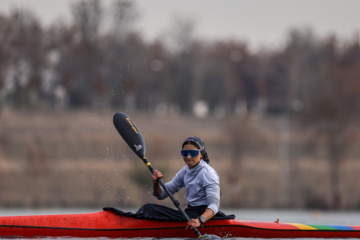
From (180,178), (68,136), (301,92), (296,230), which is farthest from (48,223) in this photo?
(301,92)

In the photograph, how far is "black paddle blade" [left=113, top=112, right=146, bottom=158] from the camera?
1470 centimetres

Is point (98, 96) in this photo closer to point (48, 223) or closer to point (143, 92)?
point (143, 92)

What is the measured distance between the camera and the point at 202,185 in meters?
12.7

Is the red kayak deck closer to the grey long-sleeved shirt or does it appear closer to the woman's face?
the grey long-sleeved shirt

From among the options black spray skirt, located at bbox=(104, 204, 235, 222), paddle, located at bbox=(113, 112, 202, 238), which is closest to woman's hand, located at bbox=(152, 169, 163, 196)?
black spray skirt, located at bbox=(104, 204, 235, 222)

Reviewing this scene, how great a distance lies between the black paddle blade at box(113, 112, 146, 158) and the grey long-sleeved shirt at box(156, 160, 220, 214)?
173cm

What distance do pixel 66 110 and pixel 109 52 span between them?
231 inches

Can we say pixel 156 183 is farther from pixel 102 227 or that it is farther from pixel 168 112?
pixel 168 112

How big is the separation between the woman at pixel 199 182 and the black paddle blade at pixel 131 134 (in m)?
1.69

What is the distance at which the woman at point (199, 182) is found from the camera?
12.5 meters

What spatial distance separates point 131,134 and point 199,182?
258 centimetres

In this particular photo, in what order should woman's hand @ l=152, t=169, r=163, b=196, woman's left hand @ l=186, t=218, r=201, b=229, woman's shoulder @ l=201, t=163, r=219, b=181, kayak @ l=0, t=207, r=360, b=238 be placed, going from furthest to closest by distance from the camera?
1. woman's hand @ l=152, t=169, r=163, b=196
2. kayak @ l=0, t=207, r=360, b=238
3. woman's shoulder @ l=201, t=163, r=219, b=181
4. woman's left hand @ l=186, t=218, r=201, b=229

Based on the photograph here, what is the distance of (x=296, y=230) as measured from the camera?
1375 centimetres

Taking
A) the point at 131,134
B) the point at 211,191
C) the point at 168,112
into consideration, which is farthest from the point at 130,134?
the point at 168,112
